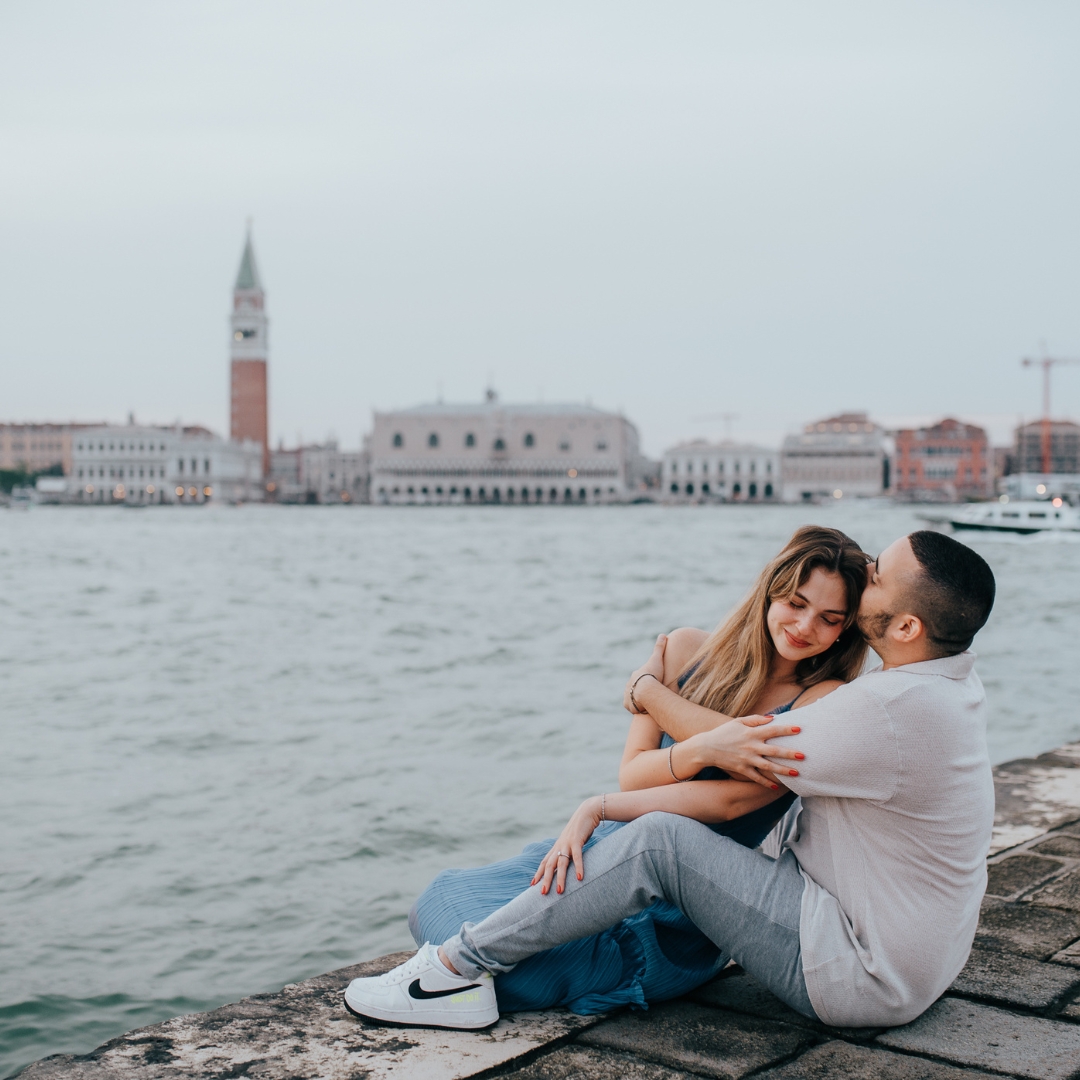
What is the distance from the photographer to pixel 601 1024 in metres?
1.50

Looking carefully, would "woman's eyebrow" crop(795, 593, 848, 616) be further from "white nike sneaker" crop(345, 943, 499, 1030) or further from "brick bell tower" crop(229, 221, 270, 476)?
"brick bell tower" crop(229, 221, 270, 476)

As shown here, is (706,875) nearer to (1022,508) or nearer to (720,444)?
(1022,508)

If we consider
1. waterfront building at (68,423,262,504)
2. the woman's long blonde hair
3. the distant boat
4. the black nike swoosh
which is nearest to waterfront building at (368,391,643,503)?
waterfront building at (68,423,262,504)

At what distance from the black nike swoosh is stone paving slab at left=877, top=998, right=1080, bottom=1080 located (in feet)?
1.74

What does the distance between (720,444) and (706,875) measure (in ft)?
241

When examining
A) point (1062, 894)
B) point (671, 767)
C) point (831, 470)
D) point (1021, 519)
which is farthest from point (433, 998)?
point (831, 470)

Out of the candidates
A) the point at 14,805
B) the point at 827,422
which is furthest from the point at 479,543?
the point at 827,422

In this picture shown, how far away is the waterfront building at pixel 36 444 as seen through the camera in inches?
3166

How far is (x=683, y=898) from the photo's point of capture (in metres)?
1.45

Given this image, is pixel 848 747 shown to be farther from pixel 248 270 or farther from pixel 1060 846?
pixel 248 270

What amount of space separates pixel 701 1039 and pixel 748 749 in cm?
39

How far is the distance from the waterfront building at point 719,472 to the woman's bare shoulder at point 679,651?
71274 mm

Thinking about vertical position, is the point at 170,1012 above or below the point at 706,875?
below

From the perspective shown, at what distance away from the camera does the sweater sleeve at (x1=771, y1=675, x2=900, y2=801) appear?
129 centimetres
